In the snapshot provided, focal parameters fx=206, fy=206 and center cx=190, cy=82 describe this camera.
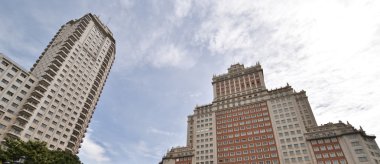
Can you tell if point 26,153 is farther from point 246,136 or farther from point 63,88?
point 246,136

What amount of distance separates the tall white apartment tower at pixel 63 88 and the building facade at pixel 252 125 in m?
51.6

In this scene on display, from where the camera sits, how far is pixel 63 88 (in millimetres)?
78000

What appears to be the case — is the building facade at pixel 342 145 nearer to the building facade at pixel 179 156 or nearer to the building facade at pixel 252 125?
the building facade at pixel 252 125

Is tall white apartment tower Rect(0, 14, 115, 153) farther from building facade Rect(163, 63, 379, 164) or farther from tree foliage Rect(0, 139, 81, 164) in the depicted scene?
building facade Rect(163, 63, 379, 164)

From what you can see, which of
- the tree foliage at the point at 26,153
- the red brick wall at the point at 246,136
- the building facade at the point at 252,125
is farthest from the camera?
the red brick wall at the point at 246,136

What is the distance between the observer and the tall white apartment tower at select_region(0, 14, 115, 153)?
62.8 m

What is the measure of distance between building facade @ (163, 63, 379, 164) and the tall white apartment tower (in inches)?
2032

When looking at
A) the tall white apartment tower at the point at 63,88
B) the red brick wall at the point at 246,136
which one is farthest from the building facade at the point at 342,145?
the tall white apartment tower at the point at 63,88

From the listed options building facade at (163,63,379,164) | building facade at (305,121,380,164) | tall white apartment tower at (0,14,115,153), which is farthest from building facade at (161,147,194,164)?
building facade at (305,121,380,164)

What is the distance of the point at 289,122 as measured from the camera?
8394cm

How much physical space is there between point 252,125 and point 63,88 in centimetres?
7816

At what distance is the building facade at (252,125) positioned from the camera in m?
77.8

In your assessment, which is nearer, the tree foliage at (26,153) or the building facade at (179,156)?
the tree foliage at (26,153)

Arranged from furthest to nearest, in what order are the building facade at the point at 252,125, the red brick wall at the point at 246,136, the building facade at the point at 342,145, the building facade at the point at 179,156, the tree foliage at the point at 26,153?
the building facade at the point at 179,156 → the red brick wall at the point at 246,136 → the building facade at the point at 252,125 → the building facade at the point at 342,145 → the tree foliage at the point at 26,153
